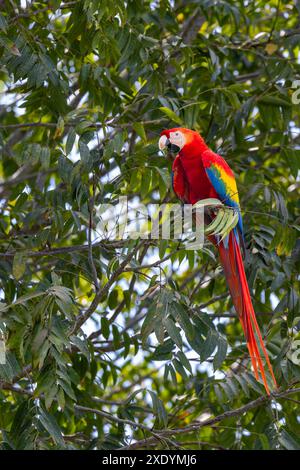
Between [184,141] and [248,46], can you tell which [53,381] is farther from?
[248,46]

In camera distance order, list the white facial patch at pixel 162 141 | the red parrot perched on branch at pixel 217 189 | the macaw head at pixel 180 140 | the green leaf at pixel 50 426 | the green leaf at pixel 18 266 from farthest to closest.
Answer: the macaw head at pixel 180 140
the white facial patch at pixel 162 141
the red parrot perched on branch at pixel 217 189
the green leaf at pixel 18 266
the green leaf at pixel 50 426

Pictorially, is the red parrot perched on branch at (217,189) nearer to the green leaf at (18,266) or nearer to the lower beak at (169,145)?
the lower beak at (169,145)


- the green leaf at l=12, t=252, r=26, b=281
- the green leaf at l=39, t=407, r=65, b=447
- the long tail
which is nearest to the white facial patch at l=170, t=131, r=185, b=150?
the long tail

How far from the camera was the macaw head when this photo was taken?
3.58 meters

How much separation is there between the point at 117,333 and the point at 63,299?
3.58ft

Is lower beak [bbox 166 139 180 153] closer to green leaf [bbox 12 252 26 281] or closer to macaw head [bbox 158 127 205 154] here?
macaw head [bbox 158 127 205 154]

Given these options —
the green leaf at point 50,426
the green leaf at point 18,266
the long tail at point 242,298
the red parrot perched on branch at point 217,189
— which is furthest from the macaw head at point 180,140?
the green leaf at point 50,426

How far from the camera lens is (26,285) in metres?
3.41

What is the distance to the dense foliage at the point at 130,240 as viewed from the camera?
9.34 ft

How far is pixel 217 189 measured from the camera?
144 inches

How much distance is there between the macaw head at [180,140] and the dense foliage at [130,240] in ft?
0.23

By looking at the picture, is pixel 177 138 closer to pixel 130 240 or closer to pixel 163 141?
pixel 163 141

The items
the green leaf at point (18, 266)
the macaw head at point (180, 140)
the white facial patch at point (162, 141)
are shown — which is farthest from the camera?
the macaw head at point (180, 140)

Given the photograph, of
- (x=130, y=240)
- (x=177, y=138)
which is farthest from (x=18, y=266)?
(x=177, y=138)
